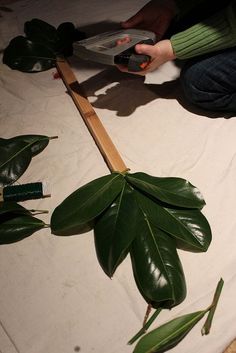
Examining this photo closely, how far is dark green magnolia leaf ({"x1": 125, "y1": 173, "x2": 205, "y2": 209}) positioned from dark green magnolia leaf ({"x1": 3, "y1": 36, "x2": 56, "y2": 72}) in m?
0.63

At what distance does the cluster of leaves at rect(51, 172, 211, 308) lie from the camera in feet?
2.22

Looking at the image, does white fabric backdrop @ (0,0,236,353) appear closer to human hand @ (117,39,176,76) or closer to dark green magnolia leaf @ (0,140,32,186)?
dark green magnolia leaf @ (0,140,32,186)

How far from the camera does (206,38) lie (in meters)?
0.85

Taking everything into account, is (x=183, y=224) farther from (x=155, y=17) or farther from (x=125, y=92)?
(x=155, y=17)

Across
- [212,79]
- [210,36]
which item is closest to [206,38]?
[210,36]

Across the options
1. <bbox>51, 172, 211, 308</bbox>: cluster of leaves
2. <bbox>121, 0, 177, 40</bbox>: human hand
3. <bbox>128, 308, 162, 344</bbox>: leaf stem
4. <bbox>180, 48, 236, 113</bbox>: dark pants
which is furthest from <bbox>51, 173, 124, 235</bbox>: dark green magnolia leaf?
<bbox>121, 0, 177, 40</bbox>: human hand

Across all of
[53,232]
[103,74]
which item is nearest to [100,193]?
[53,232]

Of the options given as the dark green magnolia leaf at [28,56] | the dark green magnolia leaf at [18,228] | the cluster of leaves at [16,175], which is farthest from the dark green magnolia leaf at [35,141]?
the dark green magnolia leaf at [28,56]

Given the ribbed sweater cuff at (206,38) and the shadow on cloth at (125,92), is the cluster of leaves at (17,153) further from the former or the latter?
the ribbed sweater cuff at (206,38)

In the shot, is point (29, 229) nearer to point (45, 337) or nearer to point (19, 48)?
point (45, 337)

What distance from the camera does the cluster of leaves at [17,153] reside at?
90 cm

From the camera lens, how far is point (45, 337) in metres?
0.68

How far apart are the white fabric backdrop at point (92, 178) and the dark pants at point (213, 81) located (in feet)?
0.16

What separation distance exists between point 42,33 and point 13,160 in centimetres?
59
